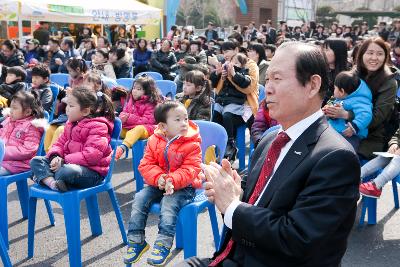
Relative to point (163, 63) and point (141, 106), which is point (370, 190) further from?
point (163, 63)

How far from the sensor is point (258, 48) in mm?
7359

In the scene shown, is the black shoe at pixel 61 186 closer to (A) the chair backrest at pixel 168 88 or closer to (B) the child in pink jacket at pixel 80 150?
(B) the child in pink jacket at pixel 80 150

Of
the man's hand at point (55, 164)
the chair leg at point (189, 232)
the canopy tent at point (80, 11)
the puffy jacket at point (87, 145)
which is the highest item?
the canopy tent at point (80, 11)

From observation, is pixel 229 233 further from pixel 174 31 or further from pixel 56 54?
pixel 174 31

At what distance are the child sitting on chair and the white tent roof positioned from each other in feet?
28.9

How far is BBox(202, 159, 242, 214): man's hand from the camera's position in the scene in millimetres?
1759

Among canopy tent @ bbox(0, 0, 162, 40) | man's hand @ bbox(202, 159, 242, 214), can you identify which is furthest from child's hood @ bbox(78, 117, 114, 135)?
canopy tent @ bbox(0, 0, 162, 40)

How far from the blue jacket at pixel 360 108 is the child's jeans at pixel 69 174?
2045mm

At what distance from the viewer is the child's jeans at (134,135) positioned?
181 inches

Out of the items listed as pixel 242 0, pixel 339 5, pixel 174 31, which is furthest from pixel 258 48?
pixel 339 5

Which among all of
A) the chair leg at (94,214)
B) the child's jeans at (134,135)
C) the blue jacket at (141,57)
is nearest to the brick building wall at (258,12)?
the blue jacket at (141,57)

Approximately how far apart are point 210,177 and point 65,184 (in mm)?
1724

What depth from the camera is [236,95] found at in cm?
557

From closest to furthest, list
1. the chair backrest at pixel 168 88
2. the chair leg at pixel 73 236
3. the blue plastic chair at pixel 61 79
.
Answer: the chair leg at pixel 73 236 < the chair backrest at pixel 168 88 < the blue plastic chair at pixel 61 79
